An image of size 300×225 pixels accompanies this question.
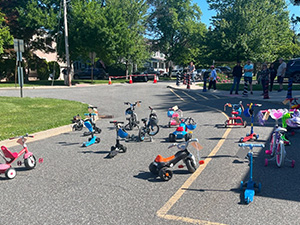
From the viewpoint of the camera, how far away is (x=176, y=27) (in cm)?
5003

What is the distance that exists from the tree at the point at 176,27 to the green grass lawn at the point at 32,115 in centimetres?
4008

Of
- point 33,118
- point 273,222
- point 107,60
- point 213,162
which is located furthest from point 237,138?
point 107,60

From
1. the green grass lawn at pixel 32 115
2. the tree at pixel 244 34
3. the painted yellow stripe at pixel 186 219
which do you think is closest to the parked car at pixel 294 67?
the tree at pixel 244 34

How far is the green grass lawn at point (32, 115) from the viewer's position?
27.6ft

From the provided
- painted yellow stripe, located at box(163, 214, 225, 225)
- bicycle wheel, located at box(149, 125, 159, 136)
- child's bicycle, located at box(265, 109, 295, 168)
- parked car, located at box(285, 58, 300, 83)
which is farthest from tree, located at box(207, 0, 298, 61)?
painted yellow stripe, located at box(163, 214, 225, 225)

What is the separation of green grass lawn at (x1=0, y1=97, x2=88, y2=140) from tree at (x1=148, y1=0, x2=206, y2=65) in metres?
40.1

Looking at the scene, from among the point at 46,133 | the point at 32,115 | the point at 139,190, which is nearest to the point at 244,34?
the point at 32,115

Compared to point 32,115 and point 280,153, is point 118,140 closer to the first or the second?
point 280,153

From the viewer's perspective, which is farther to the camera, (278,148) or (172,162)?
(278,148)

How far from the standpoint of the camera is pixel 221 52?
3491 centimetres

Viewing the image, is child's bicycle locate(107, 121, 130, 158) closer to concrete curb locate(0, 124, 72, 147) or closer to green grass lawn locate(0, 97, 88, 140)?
concrete curb locate(0, 124, 72, 147)

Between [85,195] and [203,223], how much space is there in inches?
71.5

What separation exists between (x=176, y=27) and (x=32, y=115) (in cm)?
4313

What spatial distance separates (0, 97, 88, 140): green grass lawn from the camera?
841 cm
